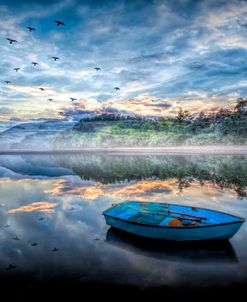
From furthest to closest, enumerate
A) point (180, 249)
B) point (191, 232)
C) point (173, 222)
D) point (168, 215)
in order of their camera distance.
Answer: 1. point (168, 215)
2. point (173, 222)
3. point (180, 249)
4. point (191, 232)

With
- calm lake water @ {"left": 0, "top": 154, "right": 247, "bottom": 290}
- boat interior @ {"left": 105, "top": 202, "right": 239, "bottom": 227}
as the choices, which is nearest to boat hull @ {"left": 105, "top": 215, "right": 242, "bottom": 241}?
boat interior @ {"left": 105, "top": 202, "right": 239, "bottom": 227}

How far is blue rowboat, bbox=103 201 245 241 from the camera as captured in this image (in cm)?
1402

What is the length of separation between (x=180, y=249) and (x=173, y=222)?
187 cm

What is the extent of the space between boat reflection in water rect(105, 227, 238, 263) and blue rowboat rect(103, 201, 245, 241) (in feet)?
1.84

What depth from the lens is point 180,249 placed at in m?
14.4

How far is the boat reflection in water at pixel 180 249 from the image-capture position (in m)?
13.4

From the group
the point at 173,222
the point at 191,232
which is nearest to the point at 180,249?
the point at 191,232

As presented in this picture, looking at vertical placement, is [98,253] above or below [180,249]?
below

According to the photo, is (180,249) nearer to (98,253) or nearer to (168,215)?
(168,215)

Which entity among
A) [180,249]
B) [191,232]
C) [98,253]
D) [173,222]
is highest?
[191,232]

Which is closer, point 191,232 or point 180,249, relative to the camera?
point 191,232

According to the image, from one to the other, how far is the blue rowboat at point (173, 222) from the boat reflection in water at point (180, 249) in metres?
0.56

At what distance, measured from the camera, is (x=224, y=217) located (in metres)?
15.7

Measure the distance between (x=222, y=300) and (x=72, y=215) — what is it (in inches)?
578
